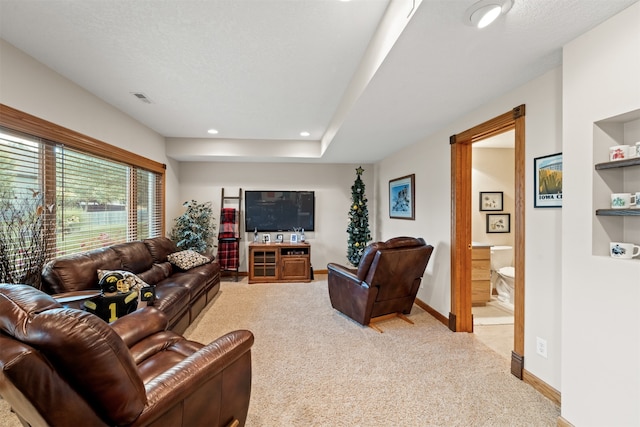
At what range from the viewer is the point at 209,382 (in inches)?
49.8

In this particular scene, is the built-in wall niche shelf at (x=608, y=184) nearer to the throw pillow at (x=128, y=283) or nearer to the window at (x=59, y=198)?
the throw pillow at (x=128, y=283)

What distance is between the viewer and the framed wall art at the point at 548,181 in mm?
1869

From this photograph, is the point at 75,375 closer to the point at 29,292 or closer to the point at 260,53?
the point at 29,292

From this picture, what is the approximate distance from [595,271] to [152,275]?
4.05 meters

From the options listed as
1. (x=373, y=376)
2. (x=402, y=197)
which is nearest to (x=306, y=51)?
(x=373, y=376)

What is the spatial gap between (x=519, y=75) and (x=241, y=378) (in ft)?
8.83

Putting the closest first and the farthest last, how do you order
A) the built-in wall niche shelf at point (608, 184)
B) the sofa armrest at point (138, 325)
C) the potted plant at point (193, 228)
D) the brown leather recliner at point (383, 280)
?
the built-in wall niche shelf at point (608, 184), the sofa armrest at point (138, 325), the brown leather recliner at point (383, 280), the potted plant at point (193, 228)

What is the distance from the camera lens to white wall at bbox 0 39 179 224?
207cm

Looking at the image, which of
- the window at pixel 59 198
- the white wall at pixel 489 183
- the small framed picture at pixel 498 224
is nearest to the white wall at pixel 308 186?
the window at pixel 59 198

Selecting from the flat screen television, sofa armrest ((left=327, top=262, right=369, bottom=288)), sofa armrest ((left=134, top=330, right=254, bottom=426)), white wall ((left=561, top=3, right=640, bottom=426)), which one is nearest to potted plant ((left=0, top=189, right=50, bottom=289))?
sofa armrest ((left=134, top=330, right=254, bottom=426))

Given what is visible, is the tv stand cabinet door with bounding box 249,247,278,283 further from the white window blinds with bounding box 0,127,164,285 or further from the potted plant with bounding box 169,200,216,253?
the white window blinds with bounding box 0,127,164,285

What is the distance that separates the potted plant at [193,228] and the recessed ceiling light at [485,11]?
461 centimetres

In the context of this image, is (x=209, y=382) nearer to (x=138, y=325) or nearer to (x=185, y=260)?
(x=138, y=325)

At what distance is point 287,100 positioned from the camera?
10.1 feet
